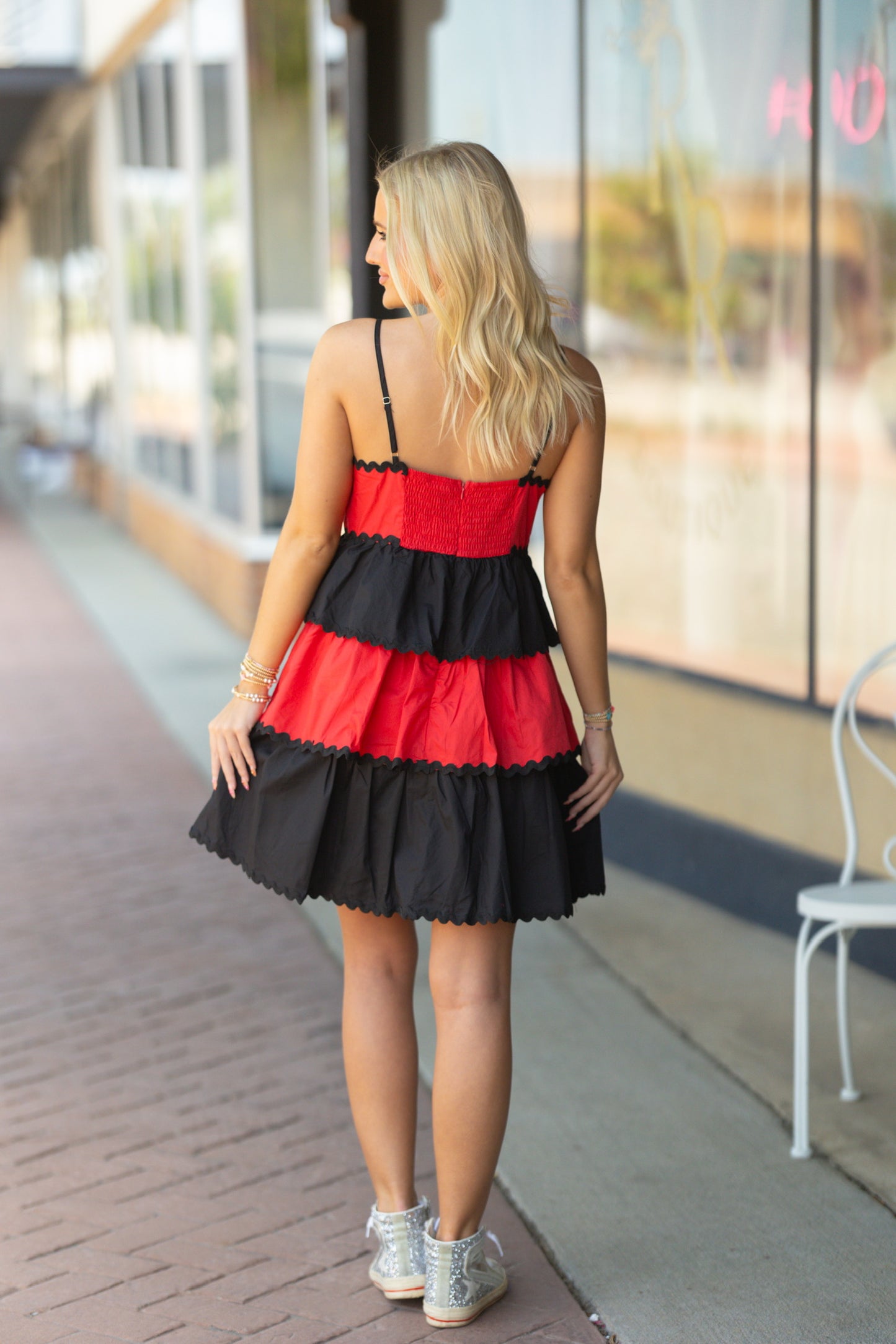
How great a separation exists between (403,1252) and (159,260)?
1109 cm

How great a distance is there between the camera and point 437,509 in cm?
231

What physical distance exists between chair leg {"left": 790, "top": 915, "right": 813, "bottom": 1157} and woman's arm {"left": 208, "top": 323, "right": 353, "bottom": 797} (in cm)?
127

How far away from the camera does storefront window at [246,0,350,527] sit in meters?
8.23

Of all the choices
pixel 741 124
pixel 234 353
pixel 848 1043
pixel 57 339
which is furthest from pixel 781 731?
pixel 57 339

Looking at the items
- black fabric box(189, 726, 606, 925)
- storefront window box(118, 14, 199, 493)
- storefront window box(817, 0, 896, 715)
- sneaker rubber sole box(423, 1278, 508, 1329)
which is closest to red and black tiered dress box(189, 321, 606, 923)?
black fabric box(189, 726, 606, 925)

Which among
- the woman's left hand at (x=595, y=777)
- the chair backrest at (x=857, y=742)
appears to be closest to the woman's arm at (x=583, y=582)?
the woman's left hand at (x=595, y=777)

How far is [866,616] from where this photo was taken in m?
4.38

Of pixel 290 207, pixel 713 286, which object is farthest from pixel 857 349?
pixel 290 207

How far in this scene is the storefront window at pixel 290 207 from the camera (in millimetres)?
8234

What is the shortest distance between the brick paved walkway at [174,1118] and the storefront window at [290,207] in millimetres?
3518

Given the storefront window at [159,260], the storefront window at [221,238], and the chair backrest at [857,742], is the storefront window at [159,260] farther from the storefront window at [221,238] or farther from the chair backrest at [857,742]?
the chair backrest at [857,742]

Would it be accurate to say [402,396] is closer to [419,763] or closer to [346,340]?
[346,340]

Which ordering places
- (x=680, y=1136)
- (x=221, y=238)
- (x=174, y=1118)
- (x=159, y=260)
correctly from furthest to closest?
(x=159, y=260) < (x=221, y=238) < (x=174, y=1118) < (x=680, y=1136)

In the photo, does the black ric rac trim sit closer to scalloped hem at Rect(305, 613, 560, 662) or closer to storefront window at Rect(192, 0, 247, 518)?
scalloped hem at Rect(305, 613, 560, 662)
